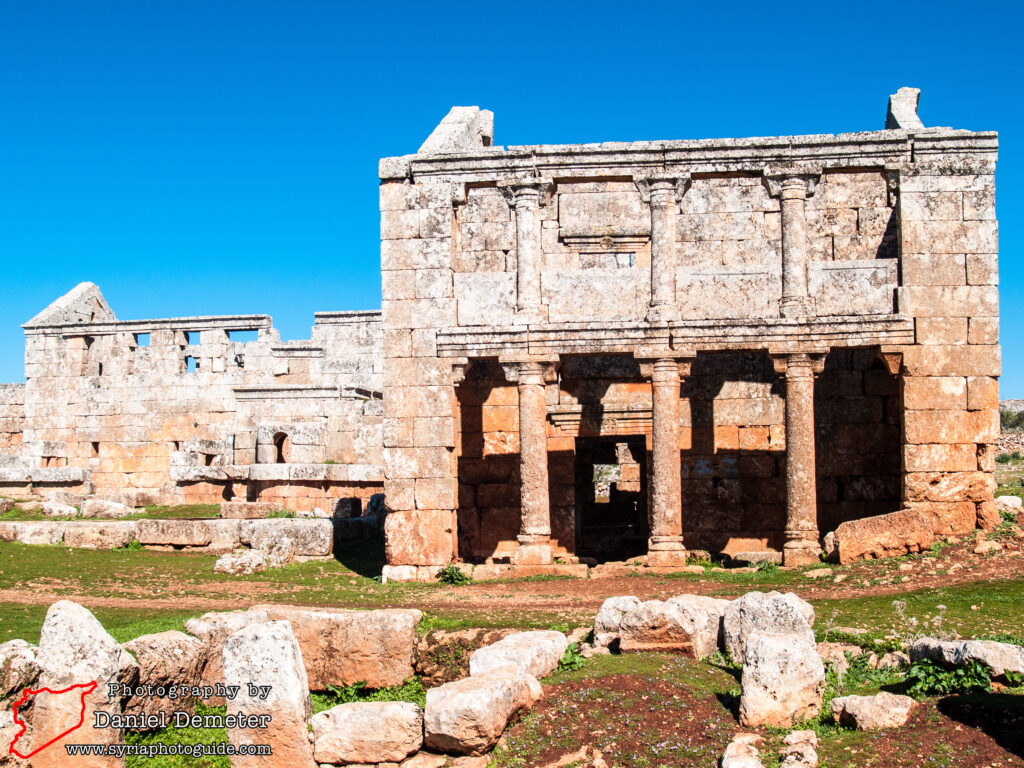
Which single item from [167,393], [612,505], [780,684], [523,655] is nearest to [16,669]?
[523,655]

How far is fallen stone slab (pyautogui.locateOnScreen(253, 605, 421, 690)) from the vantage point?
10.5 metres

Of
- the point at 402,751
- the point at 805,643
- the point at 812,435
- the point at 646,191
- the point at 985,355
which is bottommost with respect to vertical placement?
the point at 402,751

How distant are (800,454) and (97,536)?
13744 millimetres

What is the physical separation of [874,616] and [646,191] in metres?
8.33

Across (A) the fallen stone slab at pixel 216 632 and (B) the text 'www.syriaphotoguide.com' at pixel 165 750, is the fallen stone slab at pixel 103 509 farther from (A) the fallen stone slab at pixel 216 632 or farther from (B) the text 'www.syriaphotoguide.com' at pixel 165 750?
(B) the text 'www.syriaphotoguide.com' at pixel 165 750

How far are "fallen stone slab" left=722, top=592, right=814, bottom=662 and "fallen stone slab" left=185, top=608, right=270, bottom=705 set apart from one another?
4605 millimetres

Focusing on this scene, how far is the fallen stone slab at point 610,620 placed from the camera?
34.8ft

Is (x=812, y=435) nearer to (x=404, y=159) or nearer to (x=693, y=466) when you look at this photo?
(x=693, y=466)

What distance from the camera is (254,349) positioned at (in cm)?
3095

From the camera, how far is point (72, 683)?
27.0 feet

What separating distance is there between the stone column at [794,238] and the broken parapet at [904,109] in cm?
240

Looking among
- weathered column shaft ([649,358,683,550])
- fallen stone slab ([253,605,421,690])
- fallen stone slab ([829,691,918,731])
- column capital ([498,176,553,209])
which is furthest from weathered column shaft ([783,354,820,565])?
fallen stone slab ([829,691,918,731])

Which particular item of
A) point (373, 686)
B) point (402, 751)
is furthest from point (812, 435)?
point (402, 751)

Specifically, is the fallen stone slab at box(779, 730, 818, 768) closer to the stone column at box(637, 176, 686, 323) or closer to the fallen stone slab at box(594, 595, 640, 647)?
the fallen stone slab at box(594, 595, 640, 647)
